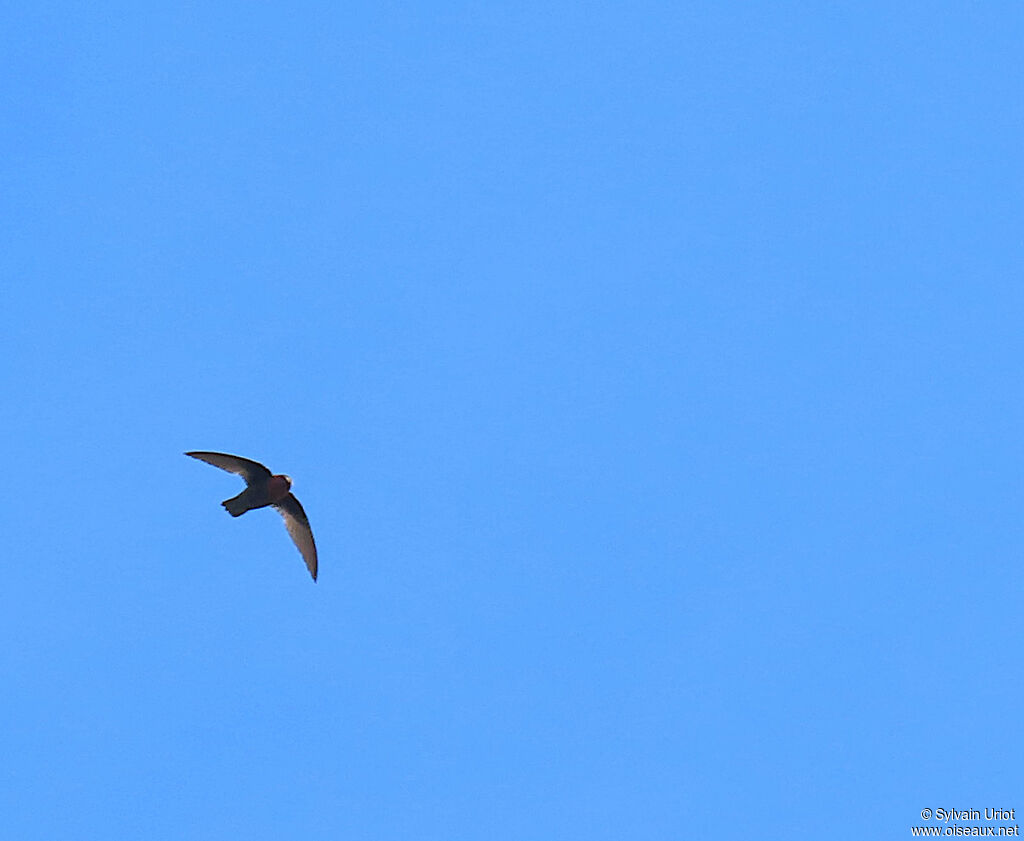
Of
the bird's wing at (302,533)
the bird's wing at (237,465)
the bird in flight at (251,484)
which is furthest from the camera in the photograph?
the bird's wing at (302,533)

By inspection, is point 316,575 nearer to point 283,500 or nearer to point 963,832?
point 283,500

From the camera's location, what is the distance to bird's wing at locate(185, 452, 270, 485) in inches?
1193

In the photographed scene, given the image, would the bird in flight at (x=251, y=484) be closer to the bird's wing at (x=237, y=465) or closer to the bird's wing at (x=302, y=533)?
the bird's wing at (x=237, y=465)

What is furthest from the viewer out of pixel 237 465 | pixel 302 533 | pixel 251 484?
pixel 302 533

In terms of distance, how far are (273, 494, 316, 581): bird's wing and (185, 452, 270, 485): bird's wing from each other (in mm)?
1895

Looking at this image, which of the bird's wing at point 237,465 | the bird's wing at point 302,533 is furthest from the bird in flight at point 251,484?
the bird's wing at point 302,533

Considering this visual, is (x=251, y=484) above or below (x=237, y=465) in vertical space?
below

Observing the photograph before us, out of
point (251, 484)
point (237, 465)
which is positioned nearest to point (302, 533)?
point (251, 484)

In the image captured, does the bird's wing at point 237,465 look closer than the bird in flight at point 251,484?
Yes

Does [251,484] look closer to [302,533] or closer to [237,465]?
[237,465]

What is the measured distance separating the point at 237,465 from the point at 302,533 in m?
2.99

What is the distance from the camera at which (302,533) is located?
1298 inches

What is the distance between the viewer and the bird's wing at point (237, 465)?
30.3 metres

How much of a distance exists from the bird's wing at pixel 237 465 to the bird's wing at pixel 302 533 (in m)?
1.90
